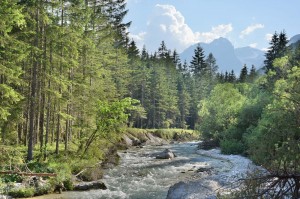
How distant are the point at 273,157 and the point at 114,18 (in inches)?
1752

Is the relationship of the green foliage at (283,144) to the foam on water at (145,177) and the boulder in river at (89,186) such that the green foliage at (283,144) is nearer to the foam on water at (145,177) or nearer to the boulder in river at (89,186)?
the foam on water at (145,177)

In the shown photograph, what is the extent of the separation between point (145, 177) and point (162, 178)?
3.75 feet

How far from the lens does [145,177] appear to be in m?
23.2

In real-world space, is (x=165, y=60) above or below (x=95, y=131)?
above

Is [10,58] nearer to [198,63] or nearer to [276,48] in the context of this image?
[276,48]

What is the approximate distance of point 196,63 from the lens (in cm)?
9656

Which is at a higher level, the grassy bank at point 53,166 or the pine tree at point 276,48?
the pine tree at point 276,48

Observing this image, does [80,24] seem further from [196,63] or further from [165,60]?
[196,63]

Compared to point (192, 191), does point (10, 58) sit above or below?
above

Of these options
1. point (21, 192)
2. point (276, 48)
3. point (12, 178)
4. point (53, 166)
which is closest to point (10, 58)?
point (12, 178)

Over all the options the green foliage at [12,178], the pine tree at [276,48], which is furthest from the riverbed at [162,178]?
the pine tree at [276,48]

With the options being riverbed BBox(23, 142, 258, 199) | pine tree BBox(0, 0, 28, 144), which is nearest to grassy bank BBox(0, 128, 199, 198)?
riverbed BBox(23, 142, 258, 199)

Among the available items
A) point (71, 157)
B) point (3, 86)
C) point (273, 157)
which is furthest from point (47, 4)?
point (273, 157)

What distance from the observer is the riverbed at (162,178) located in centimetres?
1587
